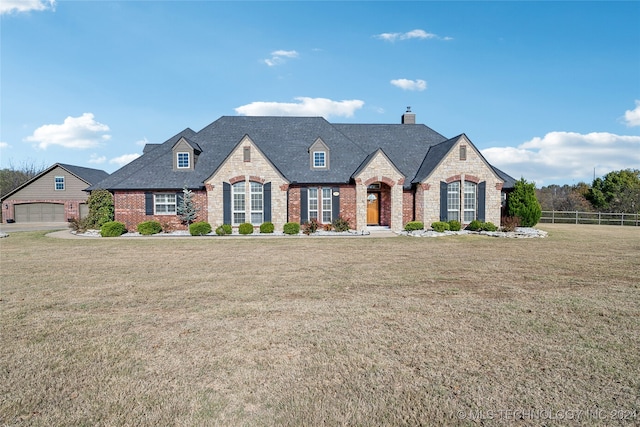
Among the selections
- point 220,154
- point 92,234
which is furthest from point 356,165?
point 92,234

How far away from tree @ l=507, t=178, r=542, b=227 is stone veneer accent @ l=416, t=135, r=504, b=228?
8.30 feet

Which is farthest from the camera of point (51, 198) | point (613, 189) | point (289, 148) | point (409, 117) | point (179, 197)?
point (613, 189)

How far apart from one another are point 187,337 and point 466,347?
4128 millimetres

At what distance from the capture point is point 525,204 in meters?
25.0

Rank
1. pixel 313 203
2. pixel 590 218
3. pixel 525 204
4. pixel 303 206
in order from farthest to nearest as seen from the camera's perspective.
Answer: pixel 590 218 → pixel 525 204 → pixel 313 203 → pixel 303 206

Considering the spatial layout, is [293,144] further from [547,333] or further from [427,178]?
[547,333]

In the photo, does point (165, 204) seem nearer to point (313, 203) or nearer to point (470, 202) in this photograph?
point (313, 203)

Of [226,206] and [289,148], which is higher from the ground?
[289,148]

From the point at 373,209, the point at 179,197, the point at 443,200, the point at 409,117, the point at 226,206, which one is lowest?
the point at 373,209

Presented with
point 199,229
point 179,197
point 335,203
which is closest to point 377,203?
point 335,203

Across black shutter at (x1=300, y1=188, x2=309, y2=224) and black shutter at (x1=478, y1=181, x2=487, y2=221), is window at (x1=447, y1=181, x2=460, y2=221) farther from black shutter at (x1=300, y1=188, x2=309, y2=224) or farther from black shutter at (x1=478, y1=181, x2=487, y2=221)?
black shutter at (x1=300, y1=188, x2=309, y2=224)

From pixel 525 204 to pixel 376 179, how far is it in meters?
10.8

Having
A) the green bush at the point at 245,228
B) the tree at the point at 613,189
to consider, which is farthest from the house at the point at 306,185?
the tree at the point at 613,189

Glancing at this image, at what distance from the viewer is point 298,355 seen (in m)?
4.93
